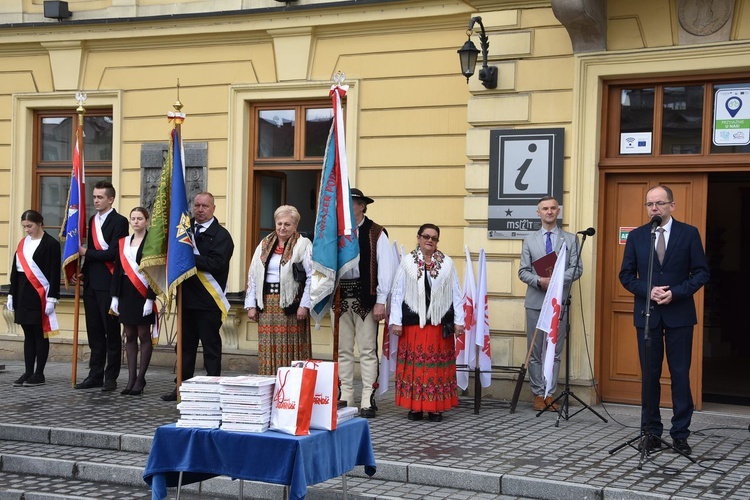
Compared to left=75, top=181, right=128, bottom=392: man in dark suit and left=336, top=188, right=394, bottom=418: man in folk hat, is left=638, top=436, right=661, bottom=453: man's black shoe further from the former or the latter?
left=75, top=181, right=128, bottom=392: man in dark suit

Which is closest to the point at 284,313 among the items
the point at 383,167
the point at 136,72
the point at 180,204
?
the point at 180,204

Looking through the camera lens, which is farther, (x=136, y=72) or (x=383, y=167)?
(x=136, y=72)

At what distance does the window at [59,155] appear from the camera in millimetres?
13398

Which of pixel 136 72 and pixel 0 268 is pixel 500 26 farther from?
pixel 0 268

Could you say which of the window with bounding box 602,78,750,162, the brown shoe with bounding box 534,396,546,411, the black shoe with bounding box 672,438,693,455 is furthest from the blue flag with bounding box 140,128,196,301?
the black shoe with bounding box 672,438,693,455

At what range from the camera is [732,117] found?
375 inches

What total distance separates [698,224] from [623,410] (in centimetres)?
192

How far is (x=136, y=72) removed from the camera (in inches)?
511

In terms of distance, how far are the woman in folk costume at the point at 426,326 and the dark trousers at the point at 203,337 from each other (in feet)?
5.93

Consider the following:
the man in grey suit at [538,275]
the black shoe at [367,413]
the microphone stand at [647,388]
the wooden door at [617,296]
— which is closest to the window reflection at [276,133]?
the man in grey suit at [538,275]

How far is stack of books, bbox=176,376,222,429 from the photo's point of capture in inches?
214

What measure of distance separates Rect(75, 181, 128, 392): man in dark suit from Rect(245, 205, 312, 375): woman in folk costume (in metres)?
2.12

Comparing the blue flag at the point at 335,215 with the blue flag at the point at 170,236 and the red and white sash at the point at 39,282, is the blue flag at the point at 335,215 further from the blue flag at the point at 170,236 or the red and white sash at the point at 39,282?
the red and white sash at the point at 39,282

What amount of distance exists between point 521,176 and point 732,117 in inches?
80.9
